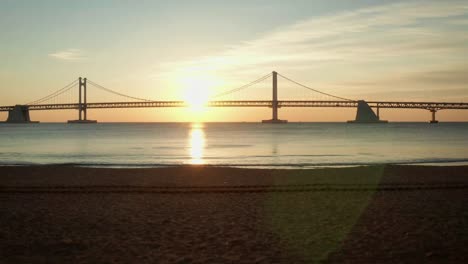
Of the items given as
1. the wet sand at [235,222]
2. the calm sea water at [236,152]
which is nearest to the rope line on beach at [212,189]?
the wet sand at [235,222]

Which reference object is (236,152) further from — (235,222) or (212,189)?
(235,222)

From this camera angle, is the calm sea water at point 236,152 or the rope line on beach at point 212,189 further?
the calm sea water at point 236,152

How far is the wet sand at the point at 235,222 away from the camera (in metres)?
5.87

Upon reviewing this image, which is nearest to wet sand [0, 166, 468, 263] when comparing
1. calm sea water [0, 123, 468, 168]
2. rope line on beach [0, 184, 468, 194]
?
rope line on beach [0, 184, 468, 194]

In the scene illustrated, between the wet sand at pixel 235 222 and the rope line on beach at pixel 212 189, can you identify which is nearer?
the wet sand at pixel 235 222

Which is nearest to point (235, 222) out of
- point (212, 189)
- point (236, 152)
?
point (212, 189)

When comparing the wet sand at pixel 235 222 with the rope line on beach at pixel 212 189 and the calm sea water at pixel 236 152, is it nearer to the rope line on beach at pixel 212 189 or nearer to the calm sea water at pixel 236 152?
the rope line on beach at pixel 212 189

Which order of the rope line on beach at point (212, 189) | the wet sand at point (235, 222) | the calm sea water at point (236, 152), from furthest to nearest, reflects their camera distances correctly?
the calm sea water at point (236, 152) < the rope line on beach at point (212, 189) < the wet sand at point (235, 222)

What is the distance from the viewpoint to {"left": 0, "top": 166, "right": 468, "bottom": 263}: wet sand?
5.87 m

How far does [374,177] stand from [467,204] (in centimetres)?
566

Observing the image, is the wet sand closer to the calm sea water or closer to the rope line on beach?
the rope line on beach

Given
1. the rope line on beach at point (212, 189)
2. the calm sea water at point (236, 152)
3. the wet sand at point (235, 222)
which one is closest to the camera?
the wet sand at point (235, 222)

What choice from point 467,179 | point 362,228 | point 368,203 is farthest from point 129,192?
point 467,179

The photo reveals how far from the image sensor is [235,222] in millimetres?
7750
